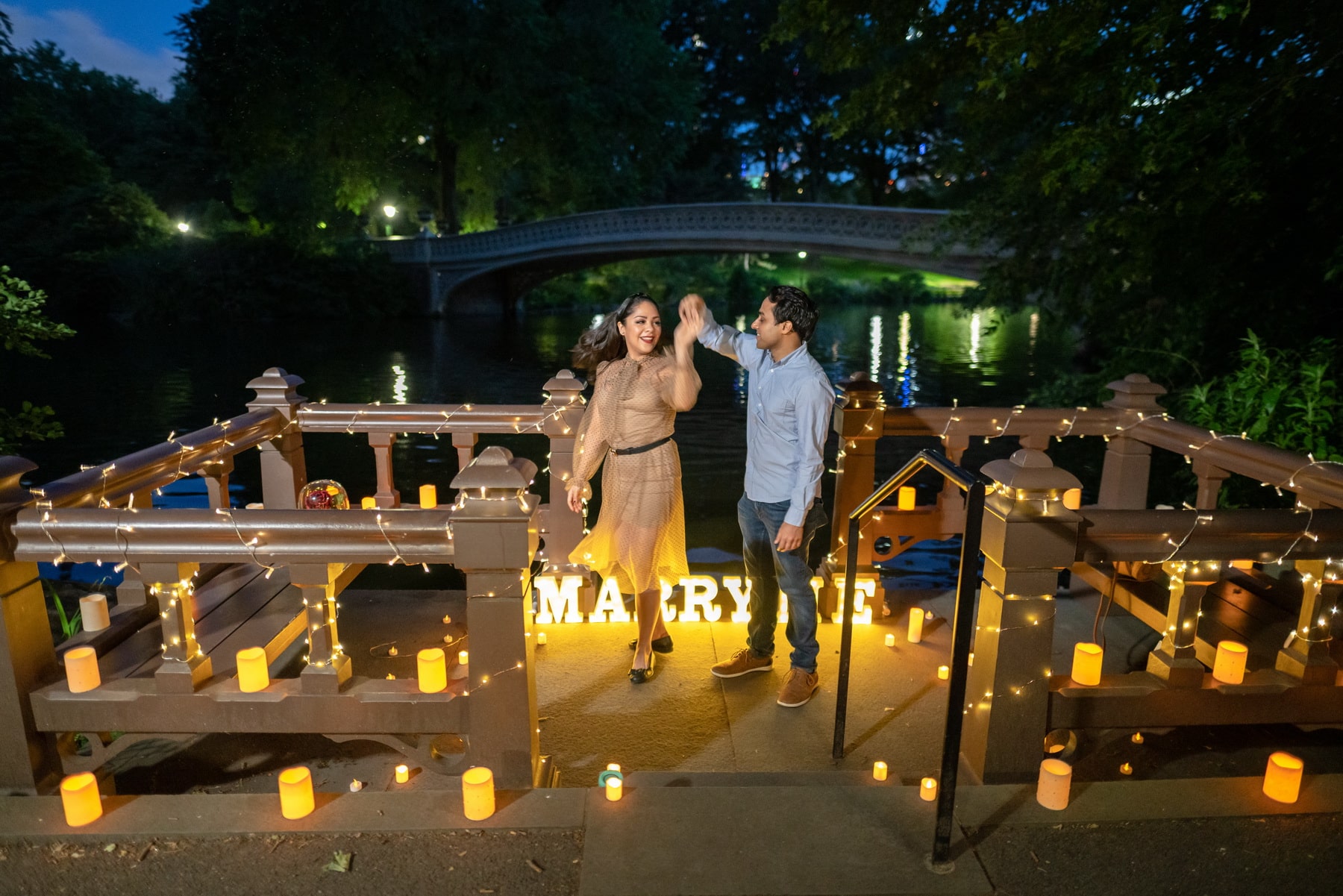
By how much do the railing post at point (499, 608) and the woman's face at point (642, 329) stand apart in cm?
114

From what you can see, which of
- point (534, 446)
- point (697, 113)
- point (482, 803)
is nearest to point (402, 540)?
point (482, 803)

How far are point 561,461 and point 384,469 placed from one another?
1.29 metres

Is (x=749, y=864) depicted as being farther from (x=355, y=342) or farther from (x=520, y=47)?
(x=520, y=47)

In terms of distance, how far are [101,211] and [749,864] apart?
1543 inches

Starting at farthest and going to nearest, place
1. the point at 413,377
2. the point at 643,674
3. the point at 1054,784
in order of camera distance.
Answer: the point at 413,377 → the point at 643,674 → the point at 1054,784

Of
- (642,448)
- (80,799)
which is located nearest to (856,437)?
(642,448)

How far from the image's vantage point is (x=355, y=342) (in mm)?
29359

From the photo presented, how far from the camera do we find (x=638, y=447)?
4.03 meters

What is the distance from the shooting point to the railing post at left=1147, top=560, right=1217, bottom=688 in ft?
10.1

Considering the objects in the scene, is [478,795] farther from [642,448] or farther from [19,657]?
[642,448]

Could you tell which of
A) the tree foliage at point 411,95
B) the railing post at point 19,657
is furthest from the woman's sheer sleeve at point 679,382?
the tree foliage at point 411,95

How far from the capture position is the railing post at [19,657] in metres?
2.76

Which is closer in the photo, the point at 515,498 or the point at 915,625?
the point at 515,498

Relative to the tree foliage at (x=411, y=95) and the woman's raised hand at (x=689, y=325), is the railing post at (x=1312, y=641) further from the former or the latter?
the tree foliage at (x=411, y=95)
